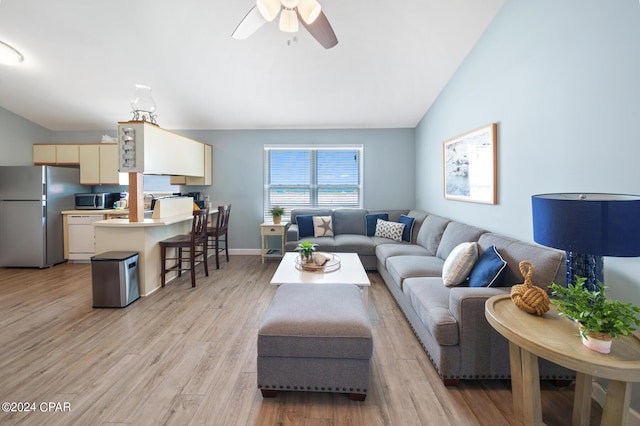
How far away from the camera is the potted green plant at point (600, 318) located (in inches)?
43.8

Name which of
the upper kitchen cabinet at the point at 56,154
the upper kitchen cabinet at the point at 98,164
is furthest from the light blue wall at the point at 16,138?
the upper kitchen cabinet at the point at 98,164

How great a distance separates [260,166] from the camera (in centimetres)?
537

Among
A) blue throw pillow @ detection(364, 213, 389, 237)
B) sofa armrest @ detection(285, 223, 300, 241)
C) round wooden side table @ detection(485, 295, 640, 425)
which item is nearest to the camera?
round wooden side table @ detection(485, 295, 640, 425)

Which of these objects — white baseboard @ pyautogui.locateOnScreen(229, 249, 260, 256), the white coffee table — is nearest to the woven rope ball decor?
the white coffee table

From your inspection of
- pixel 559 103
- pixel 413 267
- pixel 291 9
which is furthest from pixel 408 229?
pixel 291 9

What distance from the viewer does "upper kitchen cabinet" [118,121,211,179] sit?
3350 millimetres

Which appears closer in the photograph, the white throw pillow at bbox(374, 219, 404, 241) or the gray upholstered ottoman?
the gray upholstered ottoman

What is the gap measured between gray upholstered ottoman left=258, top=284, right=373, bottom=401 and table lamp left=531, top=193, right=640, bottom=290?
42.9 inches

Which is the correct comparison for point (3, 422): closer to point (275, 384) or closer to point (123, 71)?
point (275, 384)

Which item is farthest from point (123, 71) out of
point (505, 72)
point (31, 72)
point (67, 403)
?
point (505, 72)

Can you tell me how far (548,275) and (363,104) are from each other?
347 cm

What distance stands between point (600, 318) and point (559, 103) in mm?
1589

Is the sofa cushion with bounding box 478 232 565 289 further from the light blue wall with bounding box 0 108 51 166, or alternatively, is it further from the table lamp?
the light blue wall with bounding box 0 108 51 166

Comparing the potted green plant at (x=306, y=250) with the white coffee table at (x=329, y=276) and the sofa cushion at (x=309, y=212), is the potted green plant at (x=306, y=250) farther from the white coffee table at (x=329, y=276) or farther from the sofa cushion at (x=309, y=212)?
the sofa cushion at (x=309, y=212)
